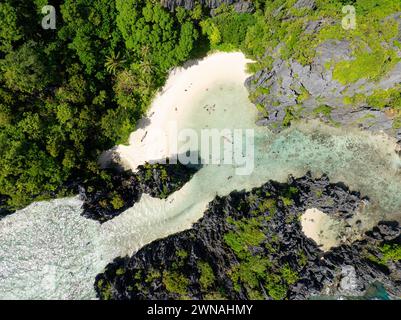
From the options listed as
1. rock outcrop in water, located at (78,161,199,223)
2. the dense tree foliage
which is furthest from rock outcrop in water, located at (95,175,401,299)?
the dense tree foliage

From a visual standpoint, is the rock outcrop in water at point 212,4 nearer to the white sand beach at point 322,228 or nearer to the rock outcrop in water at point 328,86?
the rock outcrop in water at point 328,86

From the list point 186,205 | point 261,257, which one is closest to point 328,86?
point 261,257

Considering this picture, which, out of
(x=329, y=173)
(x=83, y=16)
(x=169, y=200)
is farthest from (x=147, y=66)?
(x=329, y=173)

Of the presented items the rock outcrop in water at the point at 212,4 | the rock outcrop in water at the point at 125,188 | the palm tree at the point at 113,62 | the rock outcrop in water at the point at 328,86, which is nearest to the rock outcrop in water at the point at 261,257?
the rock outcrop in water at the point at 125,188

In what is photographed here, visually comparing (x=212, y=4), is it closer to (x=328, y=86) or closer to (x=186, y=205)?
(x=328, y=86)

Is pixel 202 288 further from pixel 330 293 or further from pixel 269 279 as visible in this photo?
pixel 330 293

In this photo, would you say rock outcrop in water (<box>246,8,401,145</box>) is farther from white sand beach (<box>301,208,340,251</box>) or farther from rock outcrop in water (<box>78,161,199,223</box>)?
rock outcrop in water (<box>78,161,199,223</box>)
